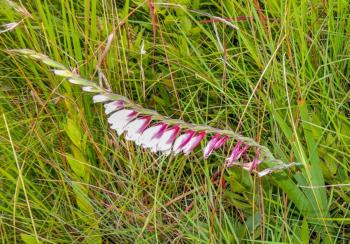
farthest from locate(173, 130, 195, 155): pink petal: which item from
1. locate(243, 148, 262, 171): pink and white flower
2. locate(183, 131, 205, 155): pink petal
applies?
locate(243, 148, 262, 171): pink and white flower

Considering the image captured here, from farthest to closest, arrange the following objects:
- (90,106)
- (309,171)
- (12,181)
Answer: (90,106), (12,181), (309,171)

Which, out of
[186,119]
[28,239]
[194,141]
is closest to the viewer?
[194,141]

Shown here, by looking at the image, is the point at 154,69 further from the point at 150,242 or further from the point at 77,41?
the point at 150,242

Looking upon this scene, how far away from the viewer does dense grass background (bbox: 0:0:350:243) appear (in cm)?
165

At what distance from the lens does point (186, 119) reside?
195 centimetres

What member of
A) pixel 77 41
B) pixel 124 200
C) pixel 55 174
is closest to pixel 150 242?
pixel 124 200

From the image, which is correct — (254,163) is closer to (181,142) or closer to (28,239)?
(181,142)

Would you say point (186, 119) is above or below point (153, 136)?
below

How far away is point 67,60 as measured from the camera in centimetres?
190

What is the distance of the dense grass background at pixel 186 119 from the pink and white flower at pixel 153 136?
0.34m

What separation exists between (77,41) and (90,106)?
210mm

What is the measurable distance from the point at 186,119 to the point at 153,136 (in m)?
0.66

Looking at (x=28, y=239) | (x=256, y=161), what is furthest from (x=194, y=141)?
(x=28, y=239)

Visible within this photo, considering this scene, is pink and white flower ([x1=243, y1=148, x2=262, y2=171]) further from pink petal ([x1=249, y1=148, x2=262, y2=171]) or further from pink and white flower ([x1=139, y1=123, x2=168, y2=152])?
pink and white flower ([x1=139, y1=123, x2=168, y2=152])
